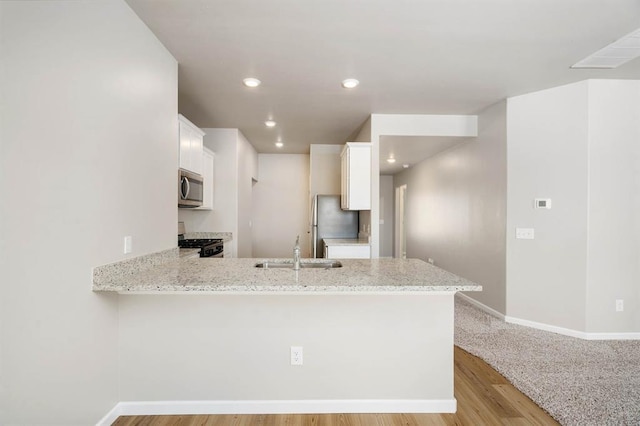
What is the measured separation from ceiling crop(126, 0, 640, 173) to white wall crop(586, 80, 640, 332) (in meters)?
0.30

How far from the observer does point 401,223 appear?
8.23 meters

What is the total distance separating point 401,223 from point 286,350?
674cm

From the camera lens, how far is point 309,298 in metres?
1.96

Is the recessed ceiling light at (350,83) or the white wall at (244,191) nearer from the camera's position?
the recessed ceiling light at (350,83)

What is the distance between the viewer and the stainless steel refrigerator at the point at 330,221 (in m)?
4.96

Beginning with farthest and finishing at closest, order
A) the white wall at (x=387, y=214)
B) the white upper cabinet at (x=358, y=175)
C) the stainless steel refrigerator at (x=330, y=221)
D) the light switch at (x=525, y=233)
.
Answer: the white wall at (x=387, y=214) → the stainless steel refrigerator at (x=330, y=221) → the white upper cabinet at (x=358, y=175) → the light switch at (x=525, y=233)

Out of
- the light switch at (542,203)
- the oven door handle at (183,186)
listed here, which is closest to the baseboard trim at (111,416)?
the oven door handle at (183,186)

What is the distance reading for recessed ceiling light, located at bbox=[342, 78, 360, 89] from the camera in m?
2.95

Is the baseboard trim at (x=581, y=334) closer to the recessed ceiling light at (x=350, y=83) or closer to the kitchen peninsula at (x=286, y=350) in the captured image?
the kitchen peninsula at (x=286, y=350)

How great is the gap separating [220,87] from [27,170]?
2.19 m

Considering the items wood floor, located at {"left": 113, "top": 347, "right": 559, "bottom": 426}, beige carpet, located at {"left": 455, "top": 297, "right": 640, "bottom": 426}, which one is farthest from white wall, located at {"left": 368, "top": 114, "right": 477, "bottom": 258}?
wood floor, located at {"left": 113, "top": 347, "right": 559, "bottom": 426}

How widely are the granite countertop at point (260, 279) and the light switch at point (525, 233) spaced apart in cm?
196

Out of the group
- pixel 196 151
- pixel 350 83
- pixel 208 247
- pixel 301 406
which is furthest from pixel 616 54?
pixel 208 247

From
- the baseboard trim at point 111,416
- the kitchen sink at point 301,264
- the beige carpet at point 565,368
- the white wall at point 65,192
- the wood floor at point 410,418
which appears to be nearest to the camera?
the white wall at point 65,192
